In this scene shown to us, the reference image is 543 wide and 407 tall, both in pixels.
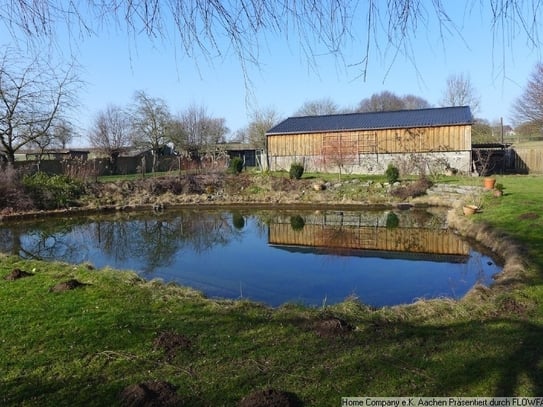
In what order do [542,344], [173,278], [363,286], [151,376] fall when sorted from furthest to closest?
[173,278] → [363,286] → [542,344] → [151,376]

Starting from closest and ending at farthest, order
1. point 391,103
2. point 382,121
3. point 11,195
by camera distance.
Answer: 1. point 11,195
2. point 382,121
3. point 391,103

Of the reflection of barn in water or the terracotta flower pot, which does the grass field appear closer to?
the reflection of barn in water

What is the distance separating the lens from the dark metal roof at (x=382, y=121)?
26.1 metres

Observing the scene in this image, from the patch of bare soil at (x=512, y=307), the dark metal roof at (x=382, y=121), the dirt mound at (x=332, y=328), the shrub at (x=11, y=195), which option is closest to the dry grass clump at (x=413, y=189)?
the dark metal roof at (x=382, y=121)

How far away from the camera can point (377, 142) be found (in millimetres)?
27344

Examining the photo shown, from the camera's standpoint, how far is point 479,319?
5008 mm

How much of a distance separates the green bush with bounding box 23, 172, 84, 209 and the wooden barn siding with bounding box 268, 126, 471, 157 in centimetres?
1439

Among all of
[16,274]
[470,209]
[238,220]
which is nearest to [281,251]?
[238,220]

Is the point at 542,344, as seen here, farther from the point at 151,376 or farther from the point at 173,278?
the point at 173,278

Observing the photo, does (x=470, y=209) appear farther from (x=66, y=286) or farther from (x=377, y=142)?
(x=377, y=142)

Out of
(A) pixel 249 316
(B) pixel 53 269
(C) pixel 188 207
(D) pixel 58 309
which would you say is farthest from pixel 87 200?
(A) pixel 249 316

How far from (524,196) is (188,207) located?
46.5ft

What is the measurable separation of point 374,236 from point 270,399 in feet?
34.5

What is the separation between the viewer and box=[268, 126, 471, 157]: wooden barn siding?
2525 cm
